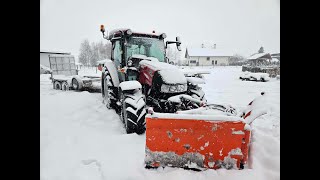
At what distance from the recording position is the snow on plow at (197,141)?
2.57m

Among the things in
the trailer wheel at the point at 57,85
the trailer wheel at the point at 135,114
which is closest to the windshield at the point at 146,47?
the trailer wheel at the point at 135,114

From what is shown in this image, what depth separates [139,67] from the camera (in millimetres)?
4223

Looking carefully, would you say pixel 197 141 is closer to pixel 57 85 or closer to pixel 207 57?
pixel 207 57

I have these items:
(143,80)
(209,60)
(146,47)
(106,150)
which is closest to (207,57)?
(209,60)

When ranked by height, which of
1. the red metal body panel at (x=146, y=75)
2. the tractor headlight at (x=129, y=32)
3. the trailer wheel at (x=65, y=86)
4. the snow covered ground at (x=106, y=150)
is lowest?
the snow covered ground at (x=106, y=150)

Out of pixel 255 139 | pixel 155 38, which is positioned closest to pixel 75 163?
pixel 255 139

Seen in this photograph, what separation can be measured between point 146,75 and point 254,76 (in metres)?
8.11

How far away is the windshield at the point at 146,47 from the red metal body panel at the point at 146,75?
15.5 inches

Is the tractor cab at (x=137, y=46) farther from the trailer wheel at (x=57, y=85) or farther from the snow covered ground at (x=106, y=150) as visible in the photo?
the trailer wheel at (x=57, y=85)
